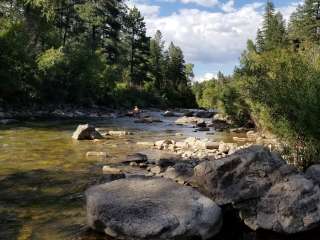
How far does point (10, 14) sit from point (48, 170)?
3257cm

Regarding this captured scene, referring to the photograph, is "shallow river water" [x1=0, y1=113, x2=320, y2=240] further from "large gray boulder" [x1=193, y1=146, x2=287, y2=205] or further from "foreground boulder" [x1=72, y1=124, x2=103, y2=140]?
"large gray boulder" [x1=193, y1=146, x2=287, y2=205]

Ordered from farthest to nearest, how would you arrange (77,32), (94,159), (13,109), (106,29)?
(106,29)
(77,32)
(13,109)
(94,159)

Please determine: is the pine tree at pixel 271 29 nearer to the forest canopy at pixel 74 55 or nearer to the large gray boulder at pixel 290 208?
the forest canopy at pixel 74 55

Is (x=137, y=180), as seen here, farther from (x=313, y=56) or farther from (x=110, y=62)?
(x=110, y=62)

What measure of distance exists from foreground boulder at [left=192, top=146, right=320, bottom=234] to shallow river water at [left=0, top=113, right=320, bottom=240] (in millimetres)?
306

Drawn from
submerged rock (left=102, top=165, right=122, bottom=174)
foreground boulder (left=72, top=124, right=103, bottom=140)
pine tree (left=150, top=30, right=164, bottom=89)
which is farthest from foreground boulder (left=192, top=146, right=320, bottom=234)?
pine tree (left=150, top=30, right=164, bottom=89)

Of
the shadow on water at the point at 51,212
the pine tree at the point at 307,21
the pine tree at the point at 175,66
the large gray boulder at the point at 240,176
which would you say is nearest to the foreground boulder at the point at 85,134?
the shadow on water at the point at 51,212

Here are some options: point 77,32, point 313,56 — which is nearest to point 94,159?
point 313,56

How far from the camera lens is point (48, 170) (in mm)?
14203

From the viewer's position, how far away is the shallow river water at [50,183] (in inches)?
342

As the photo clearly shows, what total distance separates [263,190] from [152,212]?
2.53 metres

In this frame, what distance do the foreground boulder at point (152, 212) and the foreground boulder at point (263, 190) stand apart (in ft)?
2.41

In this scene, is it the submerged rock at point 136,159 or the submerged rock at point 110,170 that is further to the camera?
the submerged rock at point 136,159

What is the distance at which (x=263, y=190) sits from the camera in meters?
9.09
